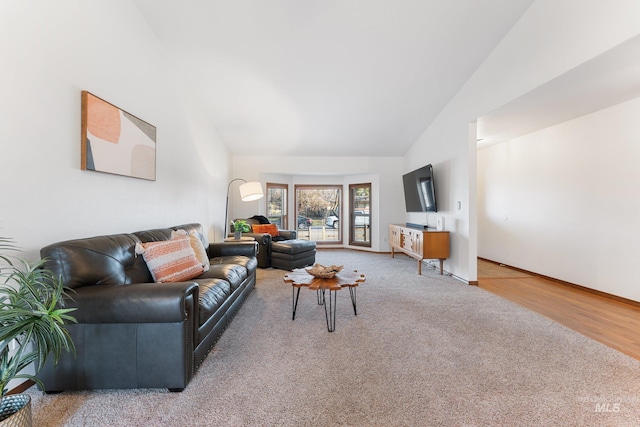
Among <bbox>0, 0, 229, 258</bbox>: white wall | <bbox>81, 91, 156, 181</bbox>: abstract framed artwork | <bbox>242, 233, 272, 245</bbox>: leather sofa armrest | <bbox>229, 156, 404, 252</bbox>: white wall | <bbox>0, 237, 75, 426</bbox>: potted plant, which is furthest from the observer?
<bbox>229, 156, 404, 252</bbox>: white wall

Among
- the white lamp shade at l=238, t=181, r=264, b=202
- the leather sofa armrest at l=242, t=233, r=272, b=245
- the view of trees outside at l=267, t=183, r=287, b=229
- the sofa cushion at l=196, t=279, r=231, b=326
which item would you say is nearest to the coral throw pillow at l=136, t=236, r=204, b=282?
the sofa cushion at l=196, t=279, r=231, b=326

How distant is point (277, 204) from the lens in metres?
7.66

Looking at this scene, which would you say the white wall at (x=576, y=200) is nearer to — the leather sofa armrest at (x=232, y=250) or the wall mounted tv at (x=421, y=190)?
the wall mounted tv at (x=421, y=190)

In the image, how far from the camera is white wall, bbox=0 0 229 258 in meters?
1.71

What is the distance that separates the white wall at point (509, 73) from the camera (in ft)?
7.75

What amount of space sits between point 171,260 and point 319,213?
5.83 metres

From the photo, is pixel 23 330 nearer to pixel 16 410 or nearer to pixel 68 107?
pixel 16 410

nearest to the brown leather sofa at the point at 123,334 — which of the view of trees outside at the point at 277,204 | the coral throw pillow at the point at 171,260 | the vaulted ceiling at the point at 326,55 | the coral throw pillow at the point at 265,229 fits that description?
the coral throw pillow at the point at 171,260

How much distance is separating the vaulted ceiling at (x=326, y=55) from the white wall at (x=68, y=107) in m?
0.58

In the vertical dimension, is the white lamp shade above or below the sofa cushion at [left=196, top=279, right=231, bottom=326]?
above

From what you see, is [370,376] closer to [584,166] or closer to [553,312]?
[553,312]

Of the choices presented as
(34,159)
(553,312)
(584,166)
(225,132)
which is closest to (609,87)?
(584,166)

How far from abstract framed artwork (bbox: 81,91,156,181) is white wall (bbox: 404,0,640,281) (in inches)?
163

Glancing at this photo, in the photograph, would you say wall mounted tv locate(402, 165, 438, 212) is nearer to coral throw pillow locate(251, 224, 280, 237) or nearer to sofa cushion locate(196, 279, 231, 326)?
coral throw pillow locate(251, 224, 280, 237)
